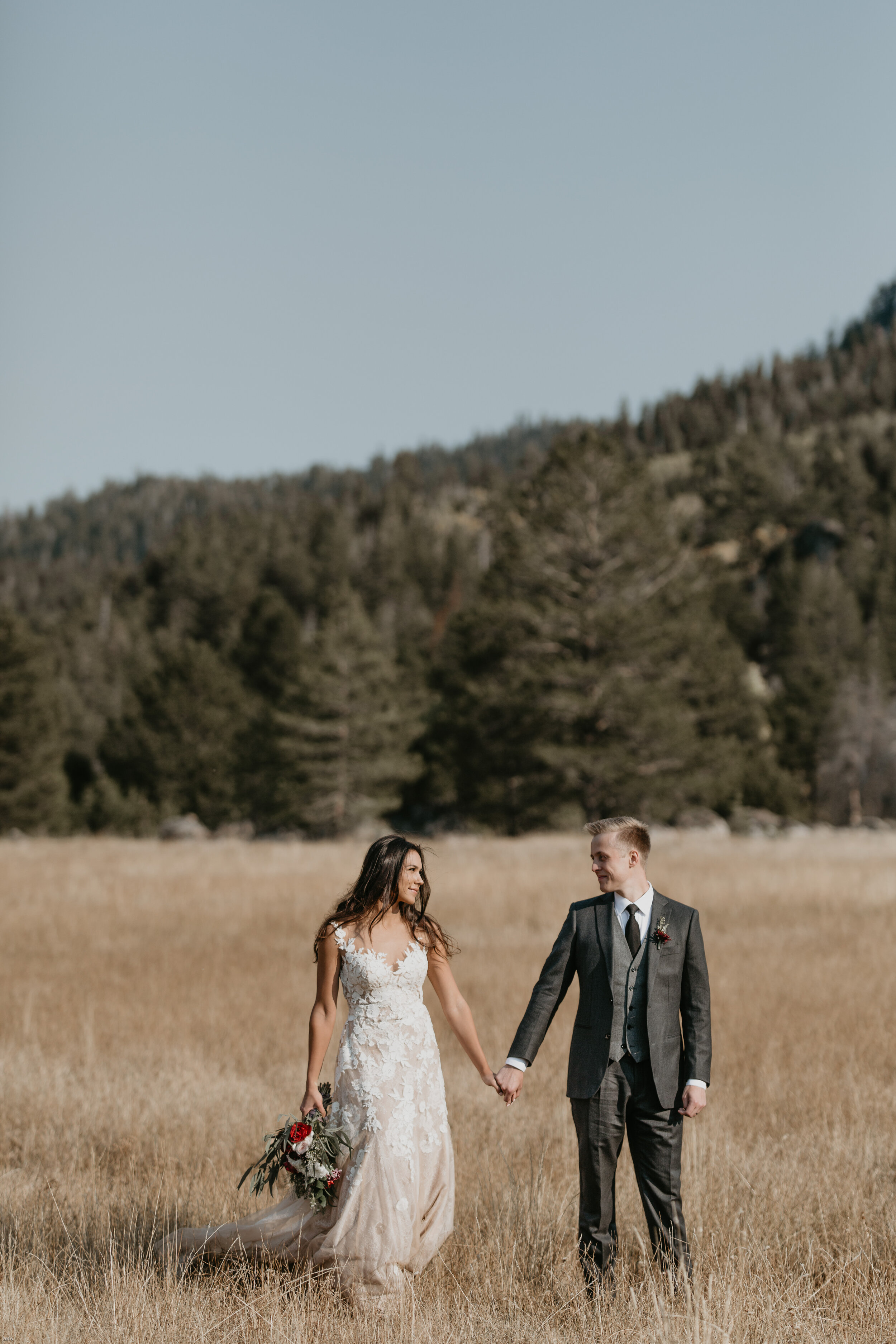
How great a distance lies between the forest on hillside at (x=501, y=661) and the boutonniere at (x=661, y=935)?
29.3 meters

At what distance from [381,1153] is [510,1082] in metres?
0.58

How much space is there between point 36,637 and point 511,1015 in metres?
54.1

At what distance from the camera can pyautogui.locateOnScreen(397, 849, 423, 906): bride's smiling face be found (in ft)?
14.3

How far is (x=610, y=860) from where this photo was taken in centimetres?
425

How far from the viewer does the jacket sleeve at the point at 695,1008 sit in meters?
4.25

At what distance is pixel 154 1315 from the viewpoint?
4031 millimetres

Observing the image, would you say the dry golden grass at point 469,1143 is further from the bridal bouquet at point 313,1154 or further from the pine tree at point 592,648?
the pine tree at point 592,648

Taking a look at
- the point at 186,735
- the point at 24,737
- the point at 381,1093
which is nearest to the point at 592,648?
the point at 186,735

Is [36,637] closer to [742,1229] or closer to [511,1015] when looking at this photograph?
[511,1015]

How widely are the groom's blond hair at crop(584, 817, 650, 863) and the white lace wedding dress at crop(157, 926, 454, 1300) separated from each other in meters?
0.89

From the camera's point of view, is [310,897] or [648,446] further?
[648,446]

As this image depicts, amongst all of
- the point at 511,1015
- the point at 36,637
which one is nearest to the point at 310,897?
the point at 511,1015

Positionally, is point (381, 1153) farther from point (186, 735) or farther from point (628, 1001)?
point (186, 735)

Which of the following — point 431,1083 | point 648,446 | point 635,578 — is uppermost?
point 648,446
